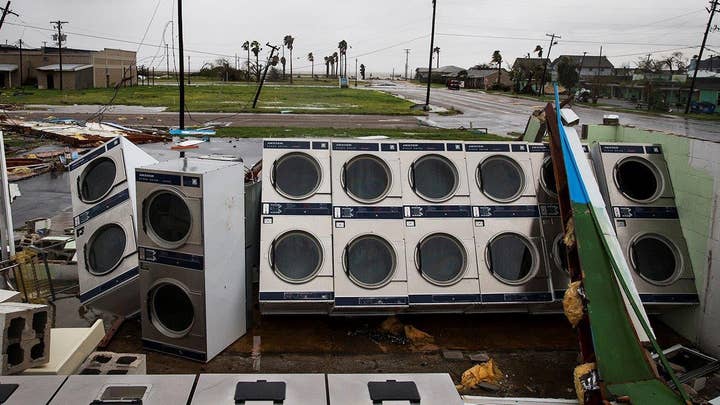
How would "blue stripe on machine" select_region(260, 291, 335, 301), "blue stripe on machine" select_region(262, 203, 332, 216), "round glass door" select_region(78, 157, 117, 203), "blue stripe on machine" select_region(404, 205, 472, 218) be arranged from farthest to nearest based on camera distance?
"round glass door" select_region(78, 157, 117, 203), "blue stripe on machine" select_region(404, 205, 472, 218), "blue stripe on machine" select_region(262, 203, 332, 216), "blue stripe on machine" select_region(260, 291, 335, 301)

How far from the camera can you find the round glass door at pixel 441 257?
714cm

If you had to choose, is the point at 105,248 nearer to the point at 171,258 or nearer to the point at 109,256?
the point at 109,256

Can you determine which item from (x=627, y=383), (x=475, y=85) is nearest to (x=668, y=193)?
(x=627, y=383)

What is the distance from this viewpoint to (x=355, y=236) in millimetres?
7062

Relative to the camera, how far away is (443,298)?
688cm

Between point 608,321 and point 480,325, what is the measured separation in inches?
82.5

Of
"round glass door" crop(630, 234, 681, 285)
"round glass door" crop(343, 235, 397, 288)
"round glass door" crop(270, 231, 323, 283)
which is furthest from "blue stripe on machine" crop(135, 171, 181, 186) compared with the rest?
"round glass door" crop(630, 234, 681, 285)

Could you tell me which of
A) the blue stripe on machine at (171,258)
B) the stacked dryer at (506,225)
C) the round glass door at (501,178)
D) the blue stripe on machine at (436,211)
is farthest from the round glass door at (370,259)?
the blue stripe on machine at (171,258)

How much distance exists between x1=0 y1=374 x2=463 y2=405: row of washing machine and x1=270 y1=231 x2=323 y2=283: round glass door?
383 centimetres

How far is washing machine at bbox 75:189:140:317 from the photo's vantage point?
6719 millimetres

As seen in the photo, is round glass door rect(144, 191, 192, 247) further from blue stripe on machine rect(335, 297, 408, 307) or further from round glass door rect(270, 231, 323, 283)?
blue stripe on machine rect(335, 297, 408, 307)

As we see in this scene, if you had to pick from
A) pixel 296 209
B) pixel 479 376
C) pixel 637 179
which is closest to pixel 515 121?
pixel 637 179

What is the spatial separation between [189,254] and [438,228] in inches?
129

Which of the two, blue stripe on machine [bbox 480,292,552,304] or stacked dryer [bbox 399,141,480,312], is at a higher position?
stacked dryer [bbox 399,141,480,312]
